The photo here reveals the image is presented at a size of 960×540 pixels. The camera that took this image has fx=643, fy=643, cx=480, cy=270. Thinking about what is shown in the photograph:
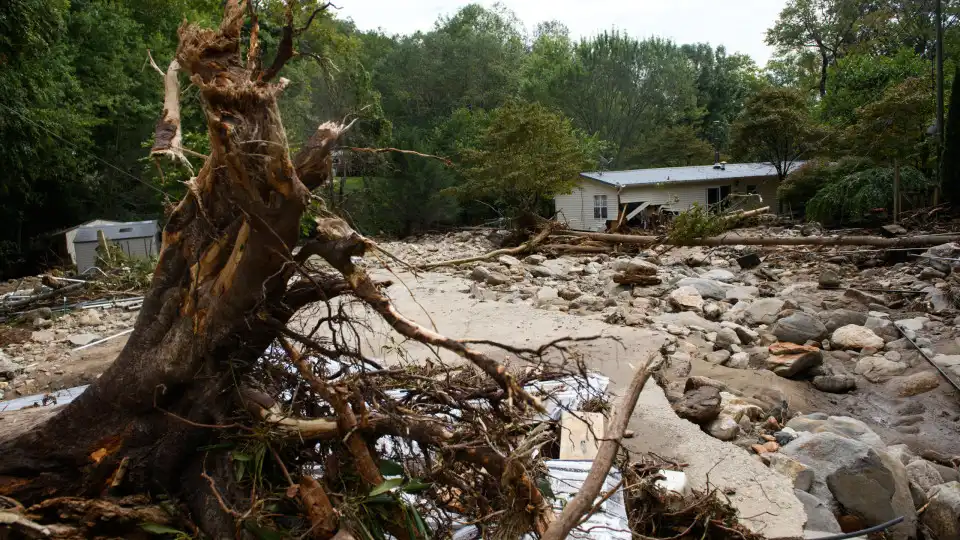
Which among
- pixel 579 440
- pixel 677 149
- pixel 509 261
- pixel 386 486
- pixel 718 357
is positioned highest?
pixel 677 149

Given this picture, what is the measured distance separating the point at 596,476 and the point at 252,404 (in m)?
1.43

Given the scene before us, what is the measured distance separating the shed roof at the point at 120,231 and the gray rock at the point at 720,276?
1219 centimetres

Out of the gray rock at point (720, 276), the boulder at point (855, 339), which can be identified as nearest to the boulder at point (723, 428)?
the boulder at point (855, 339)

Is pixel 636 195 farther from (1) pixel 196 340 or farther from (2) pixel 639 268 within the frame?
(1) pixel 196 340

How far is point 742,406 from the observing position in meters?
5.18

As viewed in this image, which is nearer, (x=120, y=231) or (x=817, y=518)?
(x=817, y=518)

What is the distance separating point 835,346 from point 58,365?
352 inches

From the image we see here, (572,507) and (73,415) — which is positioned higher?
(73,415)

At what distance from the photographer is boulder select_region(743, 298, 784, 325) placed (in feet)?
28.1

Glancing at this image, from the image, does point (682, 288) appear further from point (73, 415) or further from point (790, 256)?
point (73, 415)

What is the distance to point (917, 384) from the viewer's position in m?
6.34

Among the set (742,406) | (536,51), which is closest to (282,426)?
(742,406)

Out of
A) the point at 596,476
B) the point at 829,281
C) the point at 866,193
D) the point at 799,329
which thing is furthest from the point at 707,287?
the point at 866,193

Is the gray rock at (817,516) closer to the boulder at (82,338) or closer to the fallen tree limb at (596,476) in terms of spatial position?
the fallen tree limb at (596,476)
